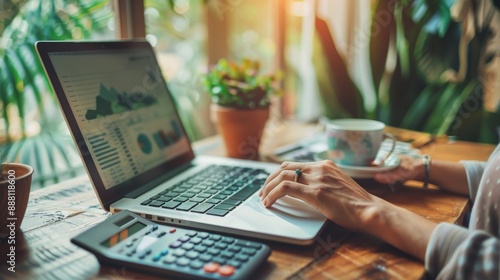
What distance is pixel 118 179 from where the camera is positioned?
0.73 metres

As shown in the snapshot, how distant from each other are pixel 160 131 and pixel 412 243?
532mm

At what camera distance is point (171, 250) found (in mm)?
537

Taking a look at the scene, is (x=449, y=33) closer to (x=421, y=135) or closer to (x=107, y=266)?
(x=421, y=135)

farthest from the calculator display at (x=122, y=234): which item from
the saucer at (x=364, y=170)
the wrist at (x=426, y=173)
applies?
the wrist at (x=426, y=173)

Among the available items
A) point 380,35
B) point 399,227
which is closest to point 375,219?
point 399,227

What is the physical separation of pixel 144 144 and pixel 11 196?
28cm

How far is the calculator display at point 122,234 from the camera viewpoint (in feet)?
1.80

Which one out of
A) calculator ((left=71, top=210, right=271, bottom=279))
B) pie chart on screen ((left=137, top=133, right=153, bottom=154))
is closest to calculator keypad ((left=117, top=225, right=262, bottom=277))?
calculator ((left=71, top=210, right=271, bottom=279))

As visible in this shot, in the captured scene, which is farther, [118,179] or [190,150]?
[190,150]

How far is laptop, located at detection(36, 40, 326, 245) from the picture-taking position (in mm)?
640

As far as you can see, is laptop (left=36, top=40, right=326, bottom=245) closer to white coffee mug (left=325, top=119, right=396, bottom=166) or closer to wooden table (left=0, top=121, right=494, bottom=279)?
wooden table (left=0, top=121, right=494, bottom=279)

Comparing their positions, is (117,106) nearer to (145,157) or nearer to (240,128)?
(145,157)

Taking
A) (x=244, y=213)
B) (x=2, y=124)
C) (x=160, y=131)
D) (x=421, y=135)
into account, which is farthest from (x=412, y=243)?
(x=2, y=124)

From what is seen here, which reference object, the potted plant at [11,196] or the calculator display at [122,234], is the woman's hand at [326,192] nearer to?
the calculator display at [122,234]
